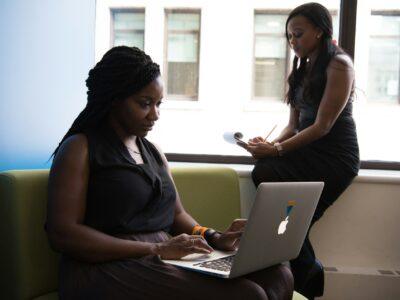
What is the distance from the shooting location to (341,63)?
101 inches

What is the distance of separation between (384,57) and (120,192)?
2351mm

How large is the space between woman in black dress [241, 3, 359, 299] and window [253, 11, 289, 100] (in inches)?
33.0

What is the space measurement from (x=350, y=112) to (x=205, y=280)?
1.51 metres

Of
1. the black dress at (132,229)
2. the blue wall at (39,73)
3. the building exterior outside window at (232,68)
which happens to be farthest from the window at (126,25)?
the black dress at (132,229)

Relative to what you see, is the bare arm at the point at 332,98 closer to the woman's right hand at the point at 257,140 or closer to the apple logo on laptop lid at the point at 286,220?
the woman's right hand at the point at 257,140

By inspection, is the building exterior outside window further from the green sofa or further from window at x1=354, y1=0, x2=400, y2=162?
the green sofa

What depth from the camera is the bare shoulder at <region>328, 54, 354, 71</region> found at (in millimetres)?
2562

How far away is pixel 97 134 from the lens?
5.78ft

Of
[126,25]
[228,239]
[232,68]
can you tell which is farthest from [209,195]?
[126,25]

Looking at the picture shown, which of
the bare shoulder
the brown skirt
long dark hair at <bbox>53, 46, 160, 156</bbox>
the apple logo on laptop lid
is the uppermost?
the bare shoulder

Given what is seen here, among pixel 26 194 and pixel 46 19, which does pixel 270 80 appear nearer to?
pixel 46 19

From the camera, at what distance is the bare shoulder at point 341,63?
256 cm

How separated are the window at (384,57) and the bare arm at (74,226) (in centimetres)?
233

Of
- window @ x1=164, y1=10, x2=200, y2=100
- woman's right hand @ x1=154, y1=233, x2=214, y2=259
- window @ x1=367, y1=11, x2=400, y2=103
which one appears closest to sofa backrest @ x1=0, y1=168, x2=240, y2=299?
woman's right hand @ x1=154, y1=233, x2=214, y2=259
